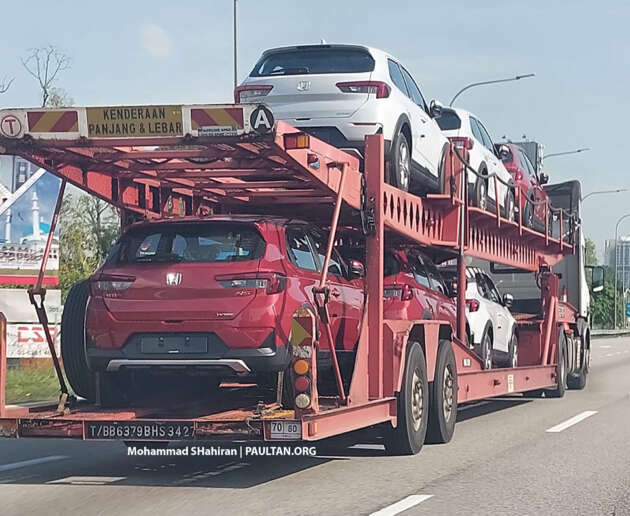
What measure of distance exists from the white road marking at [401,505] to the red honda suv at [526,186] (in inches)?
373

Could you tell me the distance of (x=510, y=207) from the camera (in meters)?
17.6

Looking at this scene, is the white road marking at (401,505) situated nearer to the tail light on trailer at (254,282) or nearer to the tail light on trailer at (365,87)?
the tail light on trailer at (254,282)

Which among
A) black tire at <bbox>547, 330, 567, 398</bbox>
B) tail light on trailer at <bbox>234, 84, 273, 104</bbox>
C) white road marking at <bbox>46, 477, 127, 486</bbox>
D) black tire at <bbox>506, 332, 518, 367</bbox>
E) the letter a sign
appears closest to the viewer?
the letter a sign

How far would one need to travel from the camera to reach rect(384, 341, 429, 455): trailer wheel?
34.3 ft

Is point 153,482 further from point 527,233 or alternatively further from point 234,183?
point 527,233

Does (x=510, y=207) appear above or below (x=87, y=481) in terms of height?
above

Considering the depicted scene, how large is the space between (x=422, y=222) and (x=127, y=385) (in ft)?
12.5

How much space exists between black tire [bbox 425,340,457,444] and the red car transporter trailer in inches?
0.8

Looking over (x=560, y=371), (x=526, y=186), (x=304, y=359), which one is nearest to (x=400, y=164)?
(x=304, y=359)

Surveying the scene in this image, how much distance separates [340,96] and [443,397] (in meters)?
3.15

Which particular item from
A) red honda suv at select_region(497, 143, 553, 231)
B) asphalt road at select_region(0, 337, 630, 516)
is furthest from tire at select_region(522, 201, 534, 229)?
asphalt road at select_region(0, 337, 630, 516)

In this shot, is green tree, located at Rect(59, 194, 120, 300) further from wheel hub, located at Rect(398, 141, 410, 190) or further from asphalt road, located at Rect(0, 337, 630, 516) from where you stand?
asphalt road, located at Rect(0, 337, 630, 516)

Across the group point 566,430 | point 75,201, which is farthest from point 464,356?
point 75,201

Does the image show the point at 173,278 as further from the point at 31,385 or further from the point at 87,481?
the point at 31,385
